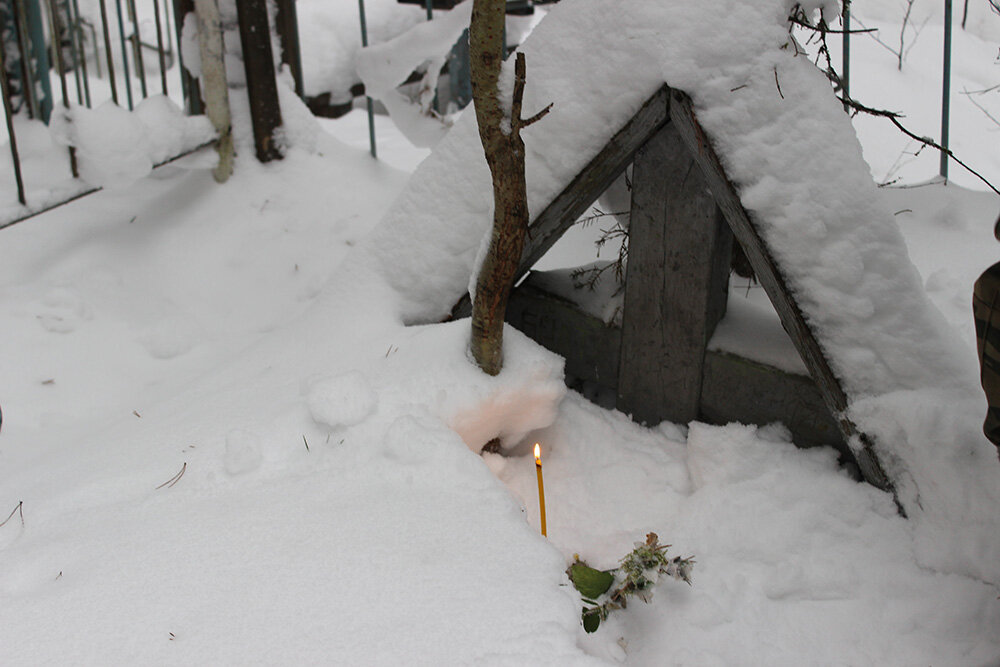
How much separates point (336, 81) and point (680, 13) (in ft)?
17.4

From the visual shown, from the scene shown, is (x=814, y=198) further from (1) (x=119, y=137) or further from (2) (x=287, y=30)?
Result: (2) (x=287, y=30)

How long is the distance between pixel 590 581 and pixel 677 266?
0.87m

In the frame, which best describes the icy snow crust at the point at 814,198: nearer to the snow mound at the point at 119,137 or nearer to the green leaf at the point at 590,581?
the green leaf at the point at 590,581

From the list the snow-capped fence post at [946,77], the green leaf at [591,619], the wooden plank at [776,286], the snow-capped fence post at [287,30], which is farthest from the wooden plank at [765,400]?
the snow-capped fence post at [287,30]

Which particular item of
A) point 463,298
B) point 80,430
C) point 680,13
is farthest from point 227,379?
point 680,13

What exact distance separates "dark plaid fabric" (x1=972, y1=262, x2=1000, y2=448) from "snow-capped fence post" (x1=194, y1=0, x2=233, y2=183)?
2924mm

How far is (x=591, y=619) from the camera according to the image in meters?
1.60

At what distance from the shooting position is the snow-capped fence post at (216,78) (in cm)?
335

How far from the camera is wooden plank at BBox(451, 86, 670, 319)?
6.66 ft

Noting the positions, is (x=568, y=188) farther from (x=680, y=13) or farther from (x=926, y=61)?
(x=926, y=61)

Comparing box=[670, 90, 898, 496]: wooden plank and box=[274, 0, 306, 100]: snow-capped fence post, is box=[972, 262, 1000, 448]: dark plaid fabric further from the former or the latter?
box=[274, 0, 306, 100]: snow-capped fence post

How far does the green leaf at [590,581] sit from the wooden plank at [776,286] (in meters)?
0.66

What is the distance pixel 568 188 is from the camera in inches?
85.7

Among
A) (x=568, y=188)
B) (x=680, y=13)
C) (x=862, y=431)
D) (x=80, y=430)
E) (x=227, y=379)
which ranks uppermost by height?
(x=680, y=13)
